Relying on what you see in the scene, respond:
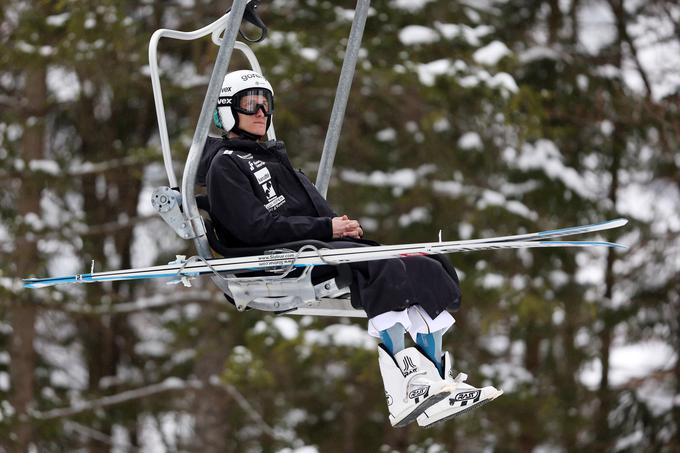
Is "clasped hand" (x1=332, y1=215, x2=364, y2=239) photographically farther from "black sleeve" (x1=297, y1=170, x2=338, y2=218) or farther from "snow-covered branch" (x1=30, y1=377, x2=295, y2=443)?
"snow-covered branch" (x1=30, y1=377, x2=295, y2=443)

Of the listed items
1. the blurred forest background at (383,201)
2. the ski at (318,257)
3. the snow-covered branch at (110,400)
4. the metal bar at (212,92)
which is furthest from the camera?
the snow-covered branch at (110,400)

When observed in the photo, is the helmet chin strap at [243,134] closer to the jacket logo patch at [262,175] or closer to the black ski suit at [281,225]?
the black ski suit at [281,225]

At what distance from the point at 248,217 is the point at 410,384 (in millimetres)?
893

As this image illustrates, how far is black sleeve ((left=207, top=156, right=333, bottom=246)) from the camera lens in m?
5.48

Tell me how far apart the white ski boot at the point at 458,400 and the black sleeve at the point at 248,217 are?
0.76 meters

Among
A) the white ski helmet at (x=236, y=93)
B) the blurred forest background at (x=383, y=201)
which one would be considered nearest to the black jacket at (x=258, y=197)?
the white ski helmet at (x=236, y=93)

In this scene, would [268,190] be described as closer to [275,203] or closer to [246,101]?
[275,203]

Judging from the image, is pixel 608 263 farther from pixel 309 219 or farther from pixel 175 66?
pixel 309 219

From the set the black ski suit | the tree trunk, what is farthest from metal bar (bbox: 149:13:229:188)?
the tree trunk

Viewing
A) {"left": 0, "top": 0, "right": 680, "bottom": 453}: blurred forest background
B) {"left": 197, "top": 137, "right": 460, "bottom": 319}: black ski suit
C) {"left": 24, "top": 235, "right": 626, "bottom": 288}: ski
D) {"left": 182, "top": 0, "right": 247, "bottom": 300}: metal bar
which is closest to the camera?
{"left": 24, "top": 235, "right": 626, "bottom": 288}: ski

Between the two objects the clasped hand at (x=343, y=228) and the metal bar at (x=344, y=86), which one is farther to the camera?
the metal bar at (x=344, y=86)

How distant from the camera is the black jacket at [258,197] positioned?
550 centimetres

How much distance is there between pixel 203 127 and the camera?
5250 mm

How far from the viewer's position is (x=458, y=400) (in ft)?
17.9
